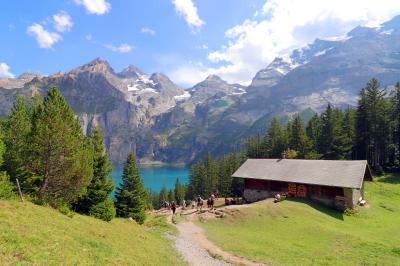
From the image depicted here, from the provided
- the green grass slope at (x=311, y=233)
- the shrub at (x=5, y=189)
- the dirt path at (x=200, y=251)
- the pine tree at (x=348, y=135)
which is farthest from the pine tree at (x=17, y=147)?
the pine tree at (x=348, y=135)

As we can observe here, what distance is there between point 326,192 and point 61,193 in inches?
1455

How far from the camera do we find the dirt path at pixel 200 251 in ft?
74.0

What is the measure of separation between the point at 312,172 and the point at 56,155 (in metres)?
38.2

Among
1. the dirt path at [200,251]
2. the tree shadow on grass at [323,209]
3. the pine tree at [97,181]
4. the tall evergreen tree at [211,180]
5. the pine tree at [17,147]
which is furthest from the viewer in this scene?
the tall evergreen tree at [211,180]

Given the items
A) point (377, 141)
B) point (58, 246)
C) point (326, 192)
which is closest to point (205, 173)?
point (377, 141)

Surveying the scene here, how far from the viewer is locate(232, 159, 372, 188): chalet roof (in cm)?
4337

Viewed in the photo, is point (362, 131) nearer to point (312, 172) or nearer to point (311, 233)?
point (312, 172)

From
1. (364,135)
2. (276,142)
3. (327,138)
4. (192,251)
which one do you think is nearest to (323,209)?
(192,251)

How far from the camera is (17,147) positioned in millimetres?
29922

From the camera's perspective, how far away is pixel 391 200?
160 ft

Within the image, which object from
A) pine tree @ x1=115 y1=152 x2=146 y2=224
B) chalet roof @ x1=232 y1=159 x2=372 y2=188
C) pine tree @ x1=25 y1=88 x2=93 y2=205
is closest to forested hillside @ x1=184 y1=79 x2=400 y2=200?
chalet roof @ x1=232 y1=159 x2=372 y2=188

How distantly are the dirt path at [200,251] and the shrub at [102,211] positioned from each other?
8560 millimetres

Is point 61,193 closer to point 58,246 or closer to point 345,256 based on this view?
point 58,246

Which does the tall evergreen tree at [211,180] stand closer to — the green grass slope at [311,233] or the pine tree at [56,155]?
the green grass slope at [311,233]
